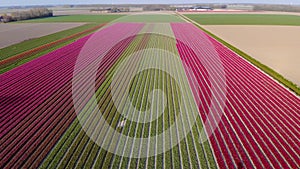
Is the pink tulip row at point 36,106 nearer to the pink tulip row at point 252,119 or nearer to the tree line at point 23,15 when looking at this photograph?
the pink tulip row at point 252,119

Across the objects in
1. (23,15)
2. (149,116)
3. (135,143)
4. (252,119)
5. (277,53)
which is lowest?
(23,15)

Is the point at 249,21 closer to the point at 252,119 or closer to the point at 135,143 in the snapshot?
the point at 252,119

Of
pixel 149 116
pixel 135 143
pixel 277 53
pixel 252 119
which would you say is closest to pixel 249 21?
pixel 277 53

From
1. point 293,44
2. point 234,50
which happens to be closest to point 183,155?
point 234,50

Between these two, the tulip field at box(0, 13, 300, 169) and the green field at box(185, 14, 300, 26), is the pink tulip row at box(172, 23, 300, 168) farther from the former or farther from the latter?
the green field at box(185, 14, 300, 26)

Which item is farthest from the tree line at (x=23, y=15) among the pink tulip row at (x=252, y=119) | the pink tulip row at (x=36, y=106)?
the pink tulip row at (x=252, y=119)

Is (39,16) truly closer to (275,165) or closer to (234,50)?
(234,50)
